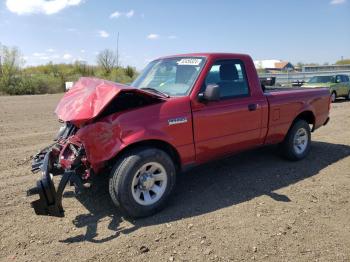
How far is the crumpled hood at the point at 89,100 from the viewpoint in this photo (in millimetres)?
4141

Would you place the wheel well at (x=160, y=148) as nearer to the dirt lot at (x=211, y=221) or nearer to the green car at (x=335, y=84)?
the dirt lot at (x=211, y=221)

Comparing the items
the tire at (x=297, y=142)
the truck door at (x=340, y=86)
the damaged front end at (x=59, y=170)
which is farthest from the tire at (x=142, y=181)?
the truck door at (x=340, y=86)

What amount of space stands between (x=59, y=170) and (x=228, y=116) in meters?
2.39

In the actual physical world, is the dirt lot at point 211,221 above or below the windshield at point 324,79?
below

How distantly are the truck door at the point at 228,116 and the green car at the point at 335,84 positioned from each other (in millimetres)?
14946

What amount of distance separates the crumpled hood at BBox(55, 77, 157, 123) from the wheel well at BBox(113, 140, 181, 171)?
1.83 ft

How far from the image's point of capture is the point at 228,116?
512cm

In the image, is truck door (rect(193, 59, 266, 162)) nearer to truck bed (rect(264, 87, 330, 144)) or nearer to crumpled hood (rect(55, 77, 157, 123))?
truck bed (rect(264, 87, 330, 144))

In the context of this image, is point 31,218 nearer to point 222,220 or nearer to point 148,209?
point 148,209

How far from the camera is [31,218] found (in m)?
4.41

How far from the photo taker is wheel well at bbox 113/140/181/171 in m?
4.29

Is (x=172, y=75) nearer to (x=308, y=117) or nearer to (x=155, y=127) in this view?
(x=155, y=127)

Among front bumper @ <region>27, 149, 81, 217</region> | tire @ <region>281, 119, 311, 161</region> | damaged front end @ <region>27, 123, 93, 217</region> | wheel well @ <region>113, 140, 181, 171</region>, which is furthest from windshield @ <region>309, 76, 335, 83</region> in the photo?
front bumper @ <region>27, 149, 81, 217</region>

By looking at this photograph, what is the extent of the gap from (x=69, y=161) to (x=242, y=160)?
3512 mm
